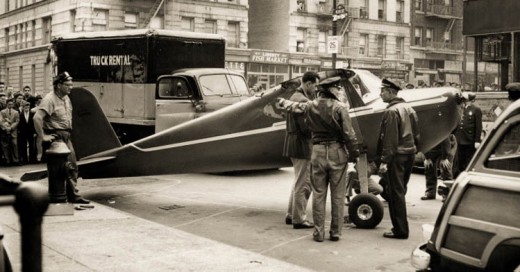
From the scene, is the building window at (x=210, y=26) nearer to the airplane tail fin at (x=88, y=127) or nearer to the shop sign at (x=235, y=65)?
the shop sign at (x=235, y=65)

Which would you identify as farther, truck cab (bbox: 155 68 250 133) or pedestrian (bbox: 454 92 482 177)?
truck cab (bbox: 155 68 250 133)

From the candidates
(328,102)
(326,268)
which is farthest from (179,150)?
(326,268)

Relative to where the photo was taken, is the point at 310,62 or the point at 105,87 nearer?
the point at 105,87

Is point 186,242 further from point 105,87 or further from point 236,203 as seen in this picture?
point 105,87

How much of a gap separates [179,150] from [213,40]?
8139mm

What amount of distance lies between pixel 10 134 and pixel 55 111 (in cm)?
831

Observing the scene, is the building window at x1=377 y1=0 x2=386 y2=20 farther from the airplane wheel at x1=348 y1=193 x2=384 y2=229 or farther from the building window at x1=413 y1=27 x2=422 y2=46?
the airplane wheel at x1=348 y1=193 x2=384 y2=229

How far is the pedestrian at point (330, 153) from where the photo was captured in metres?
7.82

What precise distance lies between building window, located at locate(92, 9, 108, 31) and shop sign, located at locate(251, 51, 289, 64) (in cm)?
1031

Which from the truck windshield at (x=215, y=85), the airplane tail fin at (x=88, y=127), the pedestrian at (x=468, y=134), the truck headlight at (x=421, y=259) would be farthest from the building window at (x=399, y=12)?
the truck headlight at (x=421, y=259)

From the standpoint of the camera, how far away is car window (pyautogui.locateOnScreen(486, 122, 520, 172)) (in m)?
4.14

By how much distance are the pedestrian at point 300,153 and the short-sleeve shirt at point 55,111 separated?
332cm

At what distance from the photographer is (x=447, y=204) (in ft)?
14.1

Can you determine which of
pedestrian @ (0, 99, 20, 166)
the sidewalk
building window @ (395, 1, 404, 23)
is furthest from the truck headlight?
building window @ (395, 1, 404, 23)
